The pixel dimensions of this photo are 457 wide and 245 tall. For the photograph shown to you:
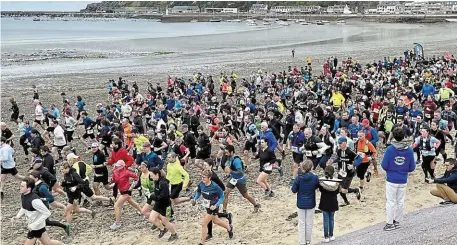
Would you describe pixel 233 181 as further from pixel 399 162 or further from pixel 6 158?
pixel 6 158

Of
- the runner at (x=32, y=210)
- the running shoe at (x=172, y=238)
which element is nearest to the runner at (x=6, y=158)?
the runner at (x=32, y=210)

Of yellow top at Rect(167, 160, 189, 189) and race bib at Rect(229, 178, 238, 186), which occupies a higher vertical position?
yellow top at Rect(167, 160, 189, 189)

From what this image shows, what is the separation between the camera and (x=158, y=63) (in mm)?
43562

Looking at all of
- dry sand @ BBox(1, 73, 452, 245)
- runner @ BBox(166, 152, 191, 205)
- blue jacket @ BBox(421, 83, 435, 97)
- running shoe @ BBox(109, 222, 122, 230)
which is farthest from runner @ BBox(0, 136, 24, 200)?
blue jacket @ BBox(421, 83, 435, 97)

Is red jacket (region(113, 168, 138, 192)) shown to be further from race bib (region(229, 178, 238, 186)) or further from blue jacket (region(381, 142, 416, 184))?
blue jacket (region(381, 142, 416, 184))

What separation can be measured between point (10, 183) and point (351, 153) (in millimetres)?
8623

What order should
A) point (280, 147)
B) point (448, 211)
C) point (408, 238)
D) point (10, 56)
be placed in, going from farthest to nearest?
point (10, 56)
point (280, 147)
point (448, 211)
point (408, 238)

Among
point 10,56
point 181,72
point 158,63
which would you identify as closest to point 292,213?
point 181,72

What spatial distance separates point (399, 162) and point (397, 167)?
0.08 metres

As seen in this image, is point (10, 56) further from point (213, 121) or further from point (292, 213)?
point (292, 213)

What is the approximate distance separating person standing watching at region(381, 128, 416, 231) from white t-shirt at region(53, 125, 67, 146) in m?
9.20

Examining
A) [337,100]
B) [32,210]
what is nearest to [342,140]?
[32,210]

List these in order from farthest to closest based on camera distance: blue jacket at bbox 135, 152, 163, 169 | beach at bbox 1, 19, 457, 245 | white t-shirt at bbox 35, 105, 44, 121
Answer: white t-shirt at bbox 35, 105, 44, 121 → blue jacket at bbox 135, 152, 163, 169 → beach at bbox 1, 19, 457, 245

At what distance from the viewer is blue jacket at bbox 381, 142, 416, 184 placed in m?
7.38
